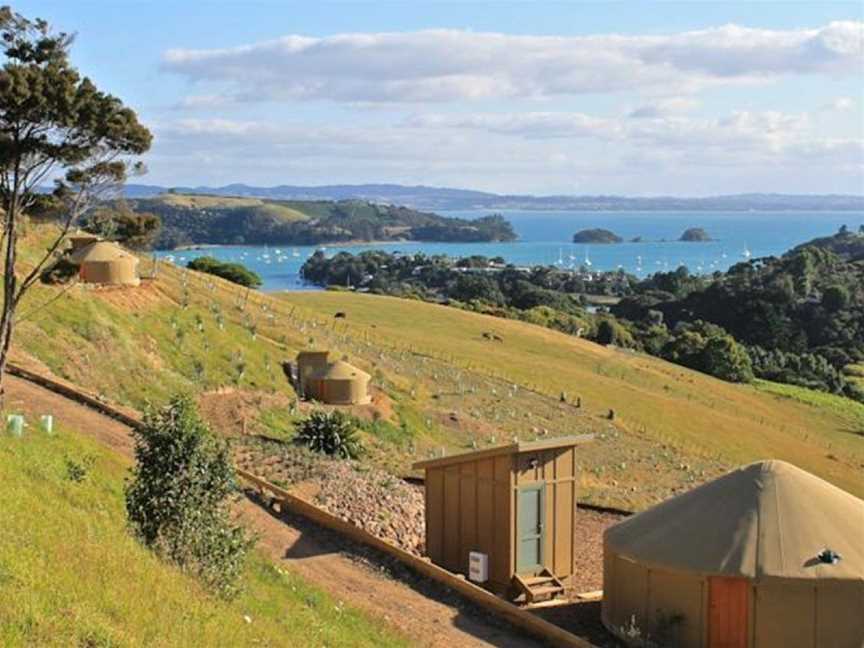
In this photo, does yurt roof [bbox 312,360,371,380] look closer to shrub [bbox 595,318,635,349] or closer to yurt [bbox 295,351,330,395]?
yurt [bbox 295,351,330,395]

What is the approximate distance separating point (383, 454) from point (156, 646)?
23.5 m

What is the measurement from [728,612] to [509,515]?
15.0ft

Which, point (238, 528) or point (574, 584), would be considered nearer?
point (238, 528)

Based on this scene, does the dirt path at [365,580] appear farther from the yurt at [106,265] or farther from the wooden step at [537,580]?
the yurt at [106,265]

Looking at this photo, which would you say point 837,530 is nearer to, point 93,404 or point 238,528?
point 238,528

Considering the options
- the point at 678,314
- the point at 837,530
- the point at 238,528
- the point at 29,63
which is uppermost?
the point at 29,63

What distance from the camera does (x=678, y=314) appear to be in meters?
129

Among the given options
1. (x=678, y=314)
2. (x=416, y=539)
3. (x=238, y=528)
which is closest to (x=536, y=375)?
(x=416, y=539)

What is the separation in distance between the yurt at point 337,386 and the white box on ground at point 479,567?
56.9ft

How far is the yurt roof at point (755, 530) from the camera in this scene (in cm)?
1920

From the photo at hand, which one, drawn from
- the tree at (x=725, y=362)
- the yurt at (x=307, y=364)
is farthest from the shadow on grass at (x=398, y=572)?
the tree at (x=725, y=362)

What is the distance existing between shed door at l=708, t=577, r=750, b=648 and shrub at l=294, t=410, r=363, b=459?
13.3m

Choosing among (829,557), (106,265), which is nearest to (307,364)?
(106,265)

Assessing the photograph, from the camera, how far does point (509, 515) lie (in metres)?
22.0
